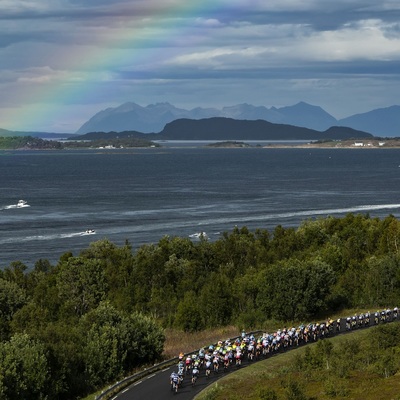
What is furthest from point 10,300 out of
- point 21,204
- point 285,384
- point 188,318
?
point 21,204

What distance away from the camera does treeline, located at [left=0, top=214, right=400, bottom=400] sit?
49.7 m

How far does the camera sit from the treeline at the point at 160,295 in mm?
49719

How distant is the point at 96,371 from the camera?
50656 mm

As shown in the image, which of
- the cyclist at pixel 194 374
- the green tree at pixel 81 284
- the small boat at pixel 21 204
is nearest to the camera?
the cyclist at pixel 194 374

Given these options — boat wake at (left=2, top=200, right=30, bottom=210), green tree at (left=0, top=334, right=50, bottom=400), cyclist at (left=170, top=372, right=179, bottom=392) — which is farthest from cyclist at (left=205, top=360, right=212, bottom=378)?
boat wake at (left=2, top=200, right=30, bottom=210)

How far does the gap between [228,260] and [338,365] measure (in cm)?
5436

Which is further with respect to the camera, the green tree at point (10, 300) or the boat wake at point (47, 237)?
the boat wake at point (47, 237)

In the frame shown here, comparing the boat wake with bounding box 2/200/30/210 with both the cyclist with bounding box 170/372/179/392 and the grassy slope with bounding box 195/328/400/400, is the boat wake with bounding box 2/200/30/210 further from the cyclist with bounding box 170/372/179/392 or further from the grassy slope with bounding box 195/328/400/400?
the cyclist with bounding box 170/372/179/392

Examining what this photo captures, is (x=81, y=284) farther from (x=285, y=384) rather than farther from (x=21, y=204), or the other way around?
(x=21, y=204)

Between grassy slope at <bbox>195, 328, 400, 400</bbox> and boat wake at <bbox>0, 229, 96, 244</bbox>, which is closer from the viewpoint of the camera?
grassy slope at <bbox>195, 328, 400, 400</bbox>

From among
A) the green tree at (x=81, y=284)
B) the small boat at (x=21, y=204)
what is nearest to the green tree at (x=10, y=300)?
the green tree at (x=81, y=284)

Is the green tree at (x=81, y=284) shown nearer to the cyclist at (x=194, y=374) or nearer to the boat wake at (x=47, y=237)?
the cyclist at (x=194, y=374)

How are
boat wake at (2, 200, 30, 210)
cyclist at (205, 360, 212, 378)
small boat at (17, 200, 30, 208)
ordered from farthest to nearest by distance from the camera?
small boat at (17, 200, 30, 208), boat wake at (2, 200, 30, 210), cyclist at (205, 360, 212, 378)

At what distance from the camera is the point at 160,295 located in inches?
3285
